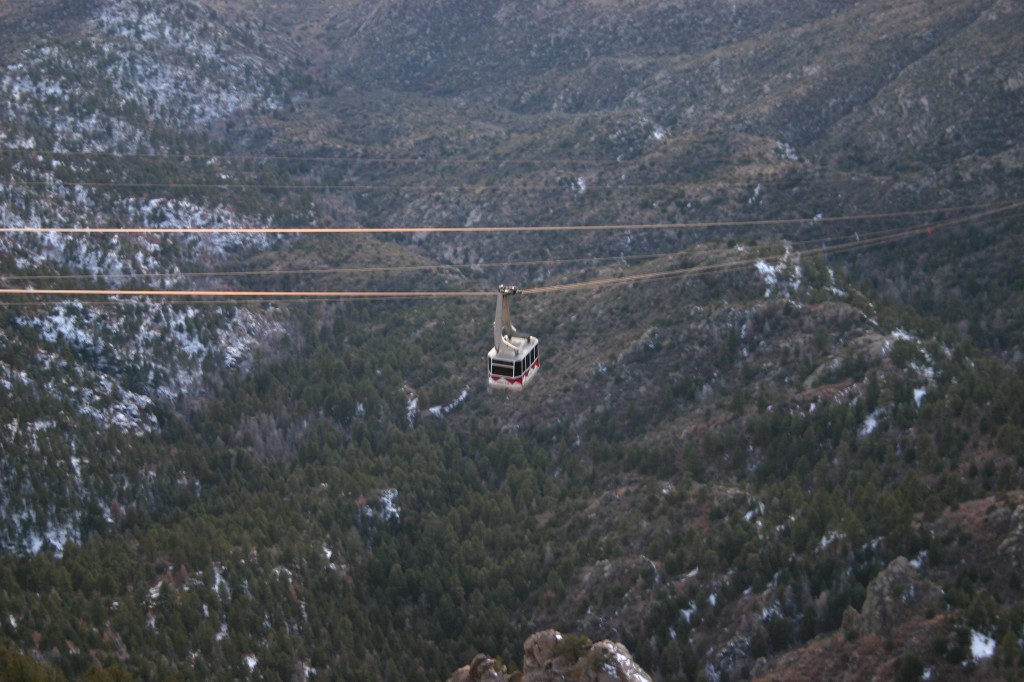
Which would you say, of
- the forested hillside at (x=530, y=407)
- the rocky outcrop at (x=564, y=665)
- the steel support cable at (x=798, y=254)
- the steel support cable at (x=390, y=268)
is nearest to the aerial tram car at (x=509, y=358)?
the forested hillside at (x=530, y=407)

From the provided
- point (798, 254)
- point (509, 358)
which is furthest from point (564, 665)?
point (798, 254)

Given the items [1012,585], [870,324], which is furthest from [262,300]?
[1012,585]

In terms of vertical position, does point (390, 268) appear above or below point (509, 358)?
below

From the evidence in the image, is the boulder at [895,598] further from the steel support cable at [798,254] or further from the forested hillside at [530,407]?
the steel support cable at [798,254]

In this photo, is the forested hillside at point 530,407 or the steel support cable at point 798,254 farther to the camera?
the steel support cable at point 798,254

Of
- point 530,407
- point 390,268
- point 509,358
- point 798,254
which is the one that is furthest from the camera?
point 390,268

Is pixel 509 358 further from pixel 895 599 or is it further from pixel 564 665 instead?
pixel 895 599
